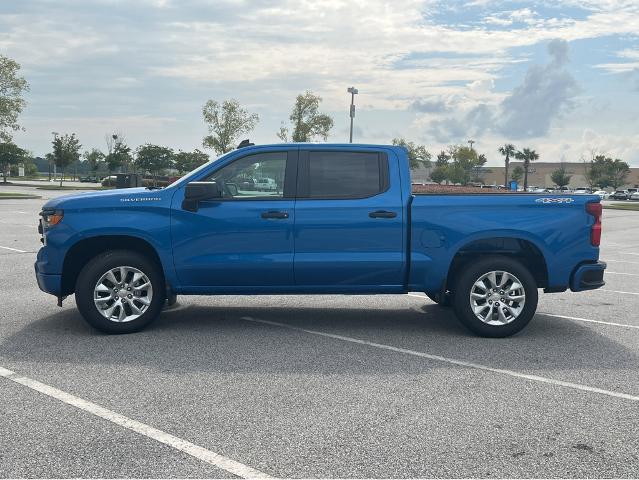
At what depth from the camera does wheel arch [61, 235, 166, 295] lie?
21.7ft

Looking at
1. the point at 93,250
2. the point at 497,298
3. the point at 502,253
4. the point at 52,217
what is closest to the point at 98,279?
the point at 93,250

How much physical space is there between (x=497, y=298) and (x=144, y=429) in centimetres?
392

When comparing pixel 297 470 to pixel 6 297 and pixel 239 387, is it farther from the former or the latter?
pixel 6 297

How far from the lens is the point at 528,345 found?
6.43 m

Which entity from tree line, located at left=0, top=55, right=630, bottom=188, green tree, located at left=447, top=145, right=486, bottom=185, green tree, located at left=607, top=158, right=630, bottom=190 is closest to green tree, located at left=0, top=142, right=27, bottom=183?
tree line, located at left=0, top=55, right=630, bottom=188

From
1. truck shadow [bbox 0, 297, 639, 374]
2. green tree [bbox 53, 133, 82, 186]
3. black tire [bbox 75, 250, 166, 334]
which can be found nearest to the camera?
truck shadow [bbox 0, 297, 639, 374]

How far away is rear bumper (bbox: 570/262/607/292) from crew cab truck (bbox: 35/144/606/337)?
14 millimetres

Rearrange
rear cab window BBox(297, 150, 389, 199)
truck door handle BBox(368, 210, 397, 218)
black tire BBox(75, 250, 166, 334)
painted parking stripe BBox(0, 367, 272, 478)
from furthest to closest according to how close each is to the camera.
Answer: rear cab window BBox(297, 150, 389, 199) → truck door handle BBox(368, 210, 397, 218) → black tire BBox(75, 250, 166, 334) → painted parking stripe BBox(0, 367, 272, 478)

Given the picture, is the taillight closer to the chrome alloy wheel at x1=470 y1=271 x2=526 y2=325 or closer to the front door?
the chrome alloy wheel at x1=470 y1=271 x2=526 y2=325

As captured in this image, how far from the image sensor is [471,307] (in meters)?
6.62

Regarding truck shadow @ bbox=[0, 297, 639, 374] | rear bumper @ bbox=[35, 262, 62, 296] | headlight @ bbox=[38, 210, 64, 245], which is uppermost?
headlight @ bbox=[38, 210, 64, 245]

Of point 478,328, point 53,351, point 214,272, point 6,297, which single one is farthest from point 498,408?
point 6,297

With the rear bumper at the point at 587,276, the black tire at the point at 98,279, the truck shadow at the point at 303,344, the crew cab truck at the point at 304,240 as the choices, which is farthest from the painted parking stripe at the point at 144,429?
the rear bumper at the point at 587,276

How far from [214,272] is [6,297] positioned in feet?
11.6
